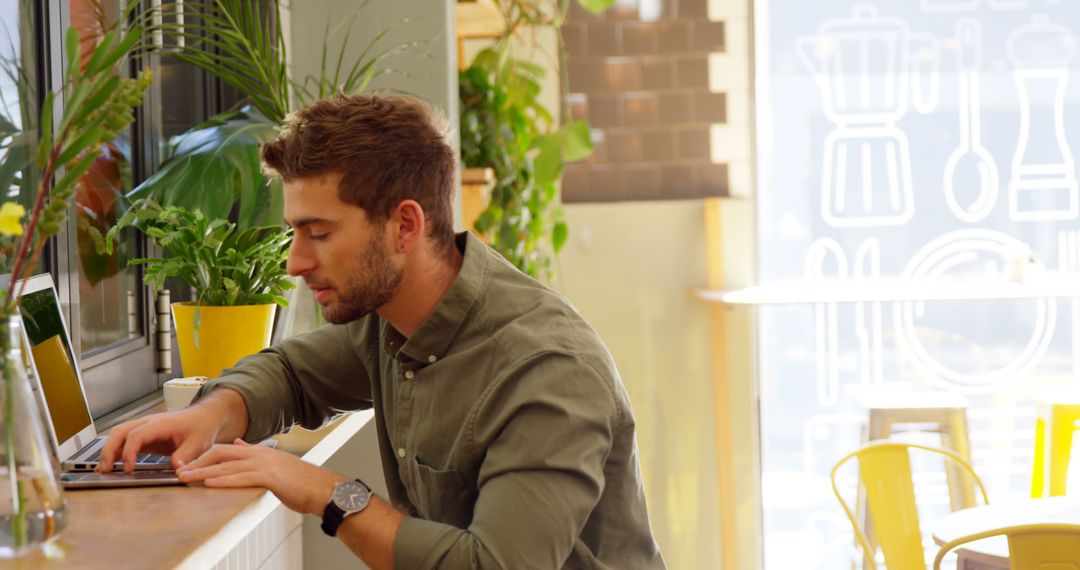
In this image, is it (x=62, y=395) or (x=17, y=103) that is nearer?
(x=62, y=395)

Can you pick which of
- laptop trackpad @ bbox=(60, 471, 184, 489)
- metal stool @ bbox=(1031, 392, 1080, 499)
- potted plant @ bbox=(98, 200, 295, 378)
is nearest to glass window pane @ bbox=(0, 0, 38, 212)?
potted plant @ bbox=(98, 200, 295, 378)

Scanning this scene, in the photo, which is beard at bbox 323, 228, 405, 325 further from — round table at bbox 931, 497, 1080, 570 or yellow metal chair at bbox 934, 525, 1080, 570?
round table at bbox 931, 497, 1080, 570

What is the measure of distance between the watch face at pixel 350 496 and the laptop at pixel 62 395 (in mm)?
190

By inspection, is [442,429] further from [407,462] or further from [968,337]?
[968,337]

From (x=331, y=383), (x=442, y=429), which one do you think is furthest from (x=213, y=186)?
(x=442, y=429)

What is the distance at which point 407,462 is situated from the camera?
5.12 ft

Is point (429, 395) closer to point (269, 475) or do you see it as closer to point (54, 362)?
point (269, 475)

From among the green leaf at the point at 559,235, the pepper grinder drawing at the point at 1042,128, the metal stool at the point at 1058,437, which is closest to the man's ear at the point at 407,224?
the green leaf at the point at 559,235

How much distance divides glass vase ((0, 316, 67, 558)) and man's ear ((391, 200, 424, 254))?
57 centimetres

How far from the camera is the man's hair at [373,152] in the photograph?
4.89 ft

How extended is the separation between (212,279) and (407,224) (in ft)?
1.79

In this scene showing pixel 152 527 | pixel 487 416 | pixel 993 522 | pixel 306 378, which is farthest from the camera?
pixel 993 522

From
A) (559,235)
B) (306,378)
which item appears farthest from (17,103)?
(559,235)

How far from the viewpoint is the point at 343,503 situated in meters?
1.31
